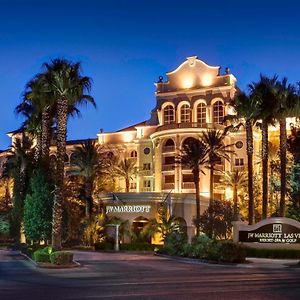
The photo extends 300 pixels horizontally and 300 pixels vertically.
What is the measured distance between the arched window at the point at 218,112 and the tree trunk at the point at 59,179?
1705 inches

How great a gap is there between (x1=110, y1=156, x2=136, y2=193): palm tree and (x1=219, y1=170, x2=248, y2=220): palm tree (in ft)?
43.5

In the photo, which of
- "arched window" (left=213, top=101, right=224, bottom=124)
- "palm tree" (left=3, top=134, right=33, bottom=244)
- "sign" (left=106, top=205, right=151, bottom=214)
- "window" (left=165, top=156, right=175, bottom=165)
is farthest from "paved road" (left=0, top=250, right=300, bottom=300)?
"arched window" (left=213, top=101, right=224, bottom=124)

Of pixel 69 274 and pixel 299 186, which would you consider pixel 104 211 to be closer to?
pixel 299 186

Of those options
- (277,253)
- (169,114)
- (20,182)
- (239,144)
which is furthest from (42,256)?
(169,114)

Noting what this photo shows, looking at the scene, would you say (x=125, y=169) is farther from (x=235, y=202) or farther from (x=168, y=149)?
(x=235, y=202)

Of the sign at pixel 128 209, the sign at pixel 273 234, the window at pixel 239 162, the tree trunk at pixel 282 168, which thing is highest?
the window at pixel 239 162

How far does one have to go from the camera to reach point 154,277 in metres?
25.3

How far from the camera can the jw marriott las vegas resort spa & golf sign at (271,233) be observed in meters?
43.1

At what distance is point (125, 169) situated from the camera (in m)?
78.7

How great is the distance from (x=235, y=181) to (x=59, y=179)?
126 feet

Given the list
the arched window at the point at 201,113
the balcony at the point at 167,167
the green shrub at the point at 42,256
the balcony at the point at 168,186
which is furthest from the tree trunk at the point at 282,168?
the arched window at the point at 201,113

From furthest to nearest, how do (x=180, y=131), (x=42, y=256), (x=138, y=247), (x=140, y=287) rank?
(x=180, y=131) → (x=138, y=247) → (x=42, y=256) → (x=140, y=287)

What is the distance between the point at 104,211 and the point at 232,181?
1626cm

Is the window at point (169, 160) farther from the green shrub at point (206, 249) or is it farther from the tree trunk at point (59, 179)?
the tree trunk at point (59, 179)
